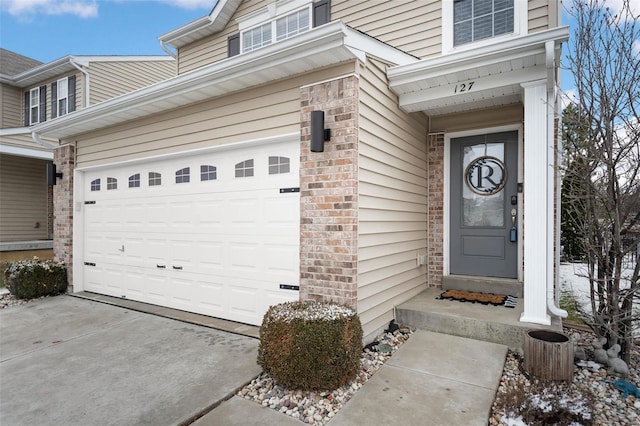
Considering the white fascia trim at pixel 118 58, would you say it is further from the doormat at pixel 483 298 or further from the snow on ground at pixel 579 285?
the snow on ground at pixel 579 285

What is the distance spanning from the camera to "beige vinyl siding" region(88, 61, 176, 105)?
1141cm

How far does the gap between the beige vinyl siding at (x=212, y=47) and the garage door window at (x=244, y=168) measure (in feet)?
15.4

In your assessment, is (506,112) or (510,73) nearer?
(510,73)

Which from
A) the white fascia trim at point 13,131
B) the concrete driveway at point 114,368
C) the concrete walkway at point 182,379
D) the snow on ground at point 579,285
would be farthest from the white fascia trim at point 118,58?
the snow on ground at point 579,285

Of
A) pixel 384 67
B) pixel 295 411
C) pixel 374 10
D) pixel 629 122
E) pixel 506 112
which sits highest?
pixel 374 10

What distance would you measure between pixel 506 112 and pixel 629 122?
176 centimetres

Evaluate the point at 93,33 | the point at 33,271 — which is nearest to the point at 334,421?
the point at 33,271

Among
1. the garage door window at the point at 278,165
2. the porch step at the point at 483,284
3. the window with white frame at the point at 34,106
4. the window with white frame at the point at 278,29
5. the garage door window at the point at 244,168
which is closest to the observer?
the garage door window at the point at 278,165

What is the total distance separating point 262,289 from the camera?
4.39m

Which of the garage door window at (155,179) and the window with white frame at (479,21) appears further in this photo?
the garage door window at (155,179)

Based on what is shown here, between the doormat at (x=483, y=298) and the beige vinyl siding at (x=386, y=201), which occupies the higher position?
the beige vinyl siding at (x=386, y=201)

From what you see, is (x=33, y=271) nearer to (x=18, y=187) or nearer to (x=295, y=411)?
(x=295, y=411)

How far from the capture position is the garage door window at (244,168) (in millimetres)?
4527

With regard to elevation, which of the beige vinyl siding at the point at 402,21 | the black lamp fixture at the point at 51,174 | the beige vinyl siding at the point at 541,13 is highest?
the beige vinyl siding at the point at 402,21
